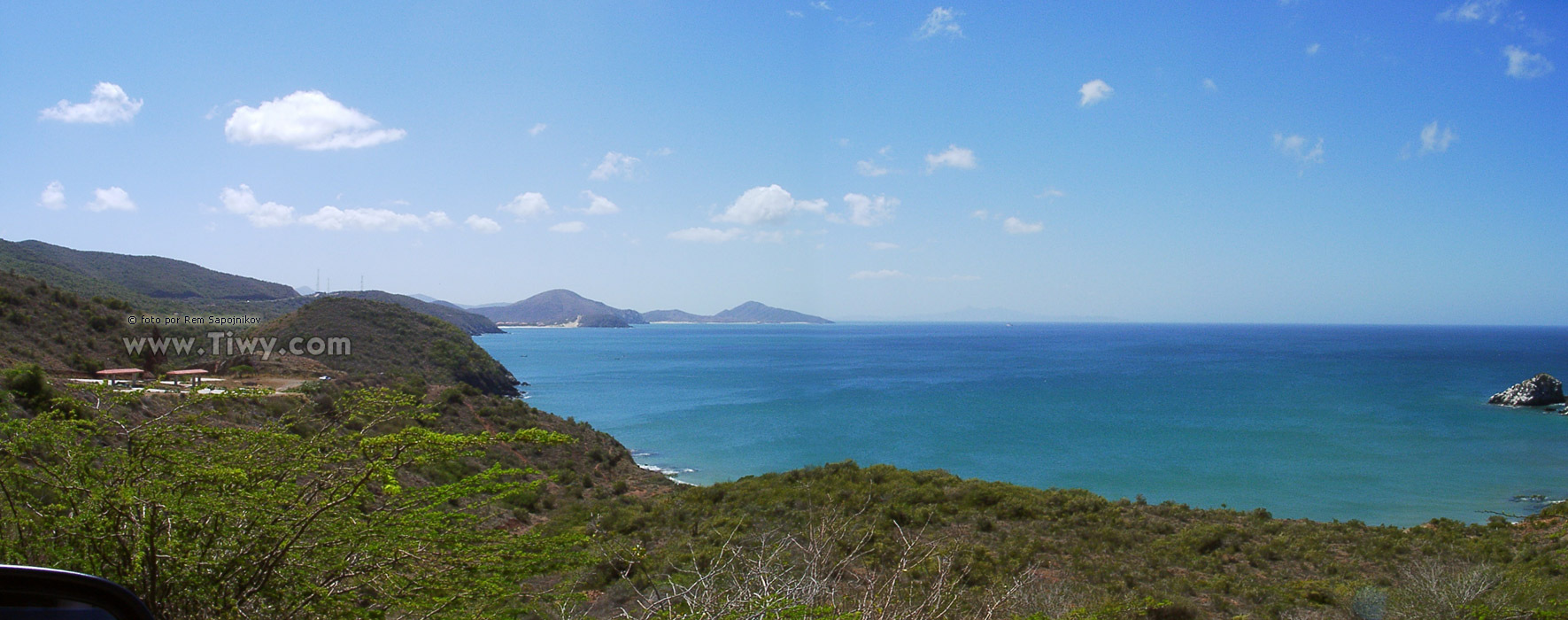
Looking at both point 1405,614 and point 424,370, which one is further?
point 424,370

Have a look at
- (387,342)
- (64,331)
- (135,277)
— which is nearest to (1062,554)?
(64,331)

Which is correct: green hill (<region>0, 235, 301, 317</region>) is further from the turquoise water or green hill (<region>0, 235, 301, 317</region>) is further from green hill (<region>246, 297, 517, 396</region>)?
the turquoise water

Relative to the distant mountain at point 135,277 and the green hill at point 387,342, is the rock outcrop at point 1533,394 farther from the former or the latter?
the distant mountain at point 135,277

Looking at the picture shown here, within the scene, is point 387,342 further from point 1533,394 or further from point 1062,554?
point 1533,394

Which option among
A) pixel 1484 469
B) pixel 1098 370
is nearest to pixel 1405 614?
pixel 1484 469

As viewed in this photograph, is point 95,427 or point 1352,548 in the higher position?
point 95,427

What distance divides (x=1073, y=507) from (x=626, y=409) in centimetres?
3562

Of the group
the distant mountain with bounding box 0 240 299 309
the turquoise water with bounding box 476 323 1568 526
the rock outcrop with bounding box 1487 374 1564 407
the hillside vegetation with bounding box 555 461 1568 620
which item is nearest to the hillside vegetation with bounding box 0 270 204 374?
the distant mountain with bounding box 0 240 299 309

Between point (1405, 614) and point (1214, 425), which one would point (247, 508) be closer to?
point (1405, 614)

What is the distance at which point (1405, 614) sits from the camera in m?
8.61

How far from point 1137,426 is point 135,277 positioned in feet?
237

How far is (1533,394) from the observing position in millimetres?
45906

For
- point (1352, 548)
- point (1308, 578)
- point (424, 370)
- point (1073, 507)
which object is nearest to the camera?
point (1308, 578)

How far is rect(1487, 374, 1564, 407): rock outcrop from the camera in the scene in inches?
1804
